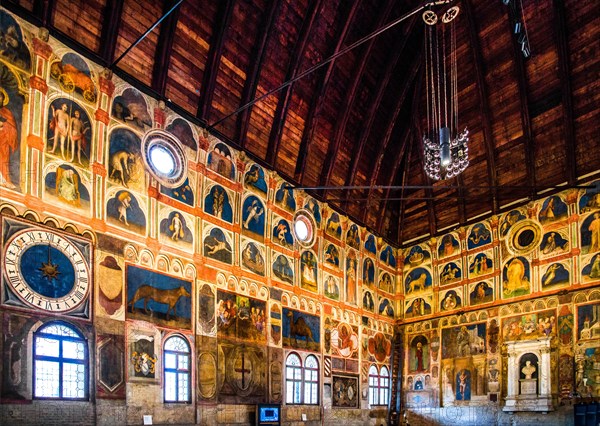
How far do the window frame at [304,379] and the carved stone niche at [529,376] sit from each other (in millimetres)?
7382

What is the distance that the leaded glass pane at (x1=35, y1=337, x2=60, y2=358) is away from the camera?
1130cm

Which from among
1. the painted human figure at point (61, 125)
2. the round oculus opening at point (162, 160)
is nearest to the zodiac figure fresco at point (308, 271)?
the round oculus opening at point (162, 160)

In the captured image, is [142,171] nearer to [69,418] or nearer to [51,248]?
[51,248]

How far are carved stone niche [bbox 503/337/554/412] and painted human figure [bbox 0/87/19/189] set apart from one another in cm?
1830

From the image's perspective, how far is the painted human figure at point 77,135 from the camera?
513 inches

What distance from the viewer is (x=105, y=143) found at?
1388cm

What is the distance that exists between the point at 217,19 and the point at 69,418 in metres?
12.3

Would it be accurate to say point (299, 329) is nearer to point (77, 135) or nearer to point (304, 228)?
point (304, 228)

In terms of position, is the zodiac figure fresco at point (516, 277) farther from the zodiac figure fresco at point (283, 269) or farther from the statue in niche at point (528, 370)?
the zodiac figure fresco at point (283, 269)

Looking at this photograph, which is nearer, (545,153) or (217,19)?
(217,19)

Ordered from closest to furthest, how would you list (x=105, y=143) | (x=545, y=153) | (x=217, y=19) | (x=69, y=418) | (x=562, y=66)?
(x=69, y=418)
(x=105, y=143)
(x=217, y=19)
(x=562, y=66)
(x=545, y=153)

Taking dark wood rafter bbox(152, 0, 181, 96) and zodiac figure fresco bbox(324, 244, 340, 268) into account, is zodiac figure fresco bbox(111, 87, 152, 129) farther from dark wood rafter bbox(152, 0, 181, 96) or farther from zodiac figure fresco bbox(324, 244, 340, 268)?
zodiac figure fresco bbox(324, 244, 340, 268)

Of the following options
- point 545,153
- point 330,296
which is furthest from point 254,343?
point 545,153

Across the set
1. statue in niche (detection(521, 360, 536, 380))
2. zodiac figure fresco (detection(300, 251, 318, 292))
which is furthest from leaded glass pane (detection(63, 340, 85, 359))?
statue in niche (detection(521, 360, 536, 380))
